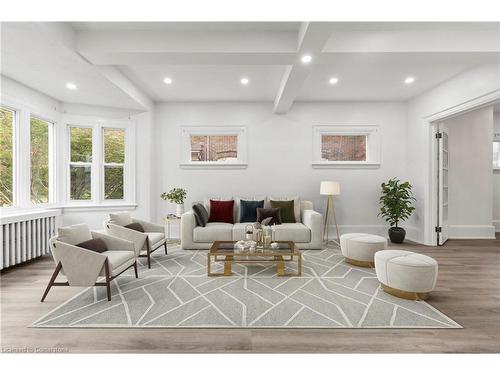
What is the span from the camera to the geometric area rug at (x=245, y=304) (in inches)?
84.3

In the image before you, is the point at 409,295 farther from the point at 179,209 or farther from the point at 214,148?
the point at 214,148

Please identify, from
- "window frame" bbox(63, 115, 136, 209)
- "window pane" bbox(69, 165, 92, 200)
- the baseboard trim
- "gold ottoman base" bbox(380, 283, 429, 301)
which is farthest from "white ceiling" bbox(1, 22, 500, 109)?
the baseboard trim

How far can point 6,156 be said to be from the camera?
3750mm

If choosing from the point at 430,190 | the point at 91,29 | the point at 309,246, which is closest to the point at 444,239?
A: the point at 430,190

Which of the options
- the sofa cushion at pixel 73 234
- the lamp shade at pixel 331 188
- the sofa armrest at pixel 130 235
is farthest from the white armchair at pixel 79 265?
the lamp shade at pixel 331 188

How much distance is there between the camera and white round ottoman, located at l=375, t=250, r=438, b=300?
249 centimetres

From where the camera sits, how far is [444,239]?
4.85 metres

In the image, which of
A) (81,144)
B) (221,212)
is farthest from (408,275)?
(81,144)

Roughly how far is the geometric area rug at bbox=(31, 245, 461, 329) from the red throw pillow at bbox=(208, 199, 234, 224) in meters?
1.47

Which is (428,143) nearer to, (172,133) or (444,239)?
(444,239)

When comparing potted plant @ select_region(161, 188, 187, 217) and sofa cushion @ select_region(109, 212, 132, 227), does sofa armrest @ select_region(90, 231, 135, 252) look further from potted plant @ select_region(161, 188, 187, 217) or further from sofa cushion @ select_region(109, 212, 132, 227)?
potted plant @ select_region(161, 188, 187, 217)

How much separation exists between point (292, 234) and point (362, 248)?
1147 millimetres

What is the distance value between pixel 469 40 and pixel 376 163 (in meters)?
2.74

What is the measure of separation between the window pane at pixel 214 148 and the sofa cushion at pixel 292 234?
6.62 feet
